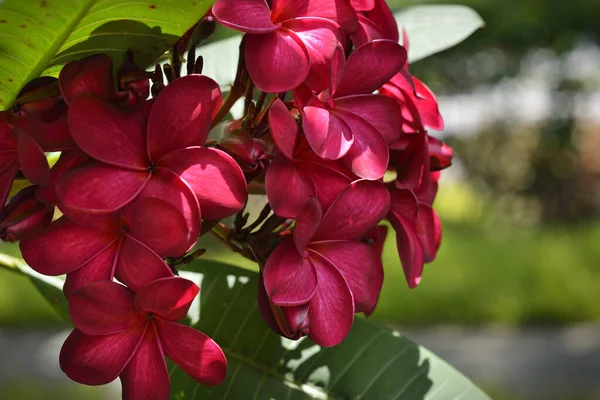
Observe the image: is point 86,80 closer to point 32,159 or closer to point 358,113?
point 32,159

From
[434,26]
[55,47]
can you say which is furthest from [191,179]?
[434,26]

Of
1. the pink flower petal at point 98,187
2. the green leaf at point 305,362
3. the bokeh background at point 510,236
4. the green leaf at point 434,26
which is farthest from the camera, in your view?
the bokeh background at point 510,236

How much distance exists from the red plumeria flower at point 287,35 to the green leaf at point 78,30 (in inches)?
0.9

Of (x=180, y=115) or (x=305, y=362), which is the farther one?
(x=305, y=362)

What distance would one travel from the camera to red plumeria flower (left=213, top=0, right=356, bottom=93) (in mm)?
433

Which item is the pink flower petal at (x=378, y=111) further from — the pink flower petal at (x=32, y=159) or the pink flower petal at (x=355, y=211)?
the pink flower petal at (x=32, y=159)

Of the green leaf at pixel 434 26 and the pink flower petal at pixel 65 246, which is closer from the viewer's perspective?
the pink flower petal at pixel 65 246

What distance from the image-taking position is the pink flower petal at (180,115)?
16.5 inches

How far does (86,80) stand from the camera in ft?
1.39

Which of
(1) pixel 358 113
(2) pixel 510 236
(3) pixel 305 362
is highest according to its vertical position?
(1) pixel 358 113

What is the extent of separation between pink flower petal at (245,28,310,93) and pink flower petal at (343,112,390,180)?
52mm

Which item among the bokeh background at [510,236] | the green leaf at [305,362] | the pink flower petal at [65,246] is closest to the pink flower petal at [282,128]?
the pink flower petal at [65,246]

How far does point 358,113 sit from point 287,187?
3.1 inches

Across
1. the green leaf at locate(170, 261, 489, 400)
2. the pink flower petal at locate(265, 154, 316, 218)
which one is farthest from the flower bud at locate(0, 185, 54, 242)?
the green leaf at locate(170, 261, 489, 400)
